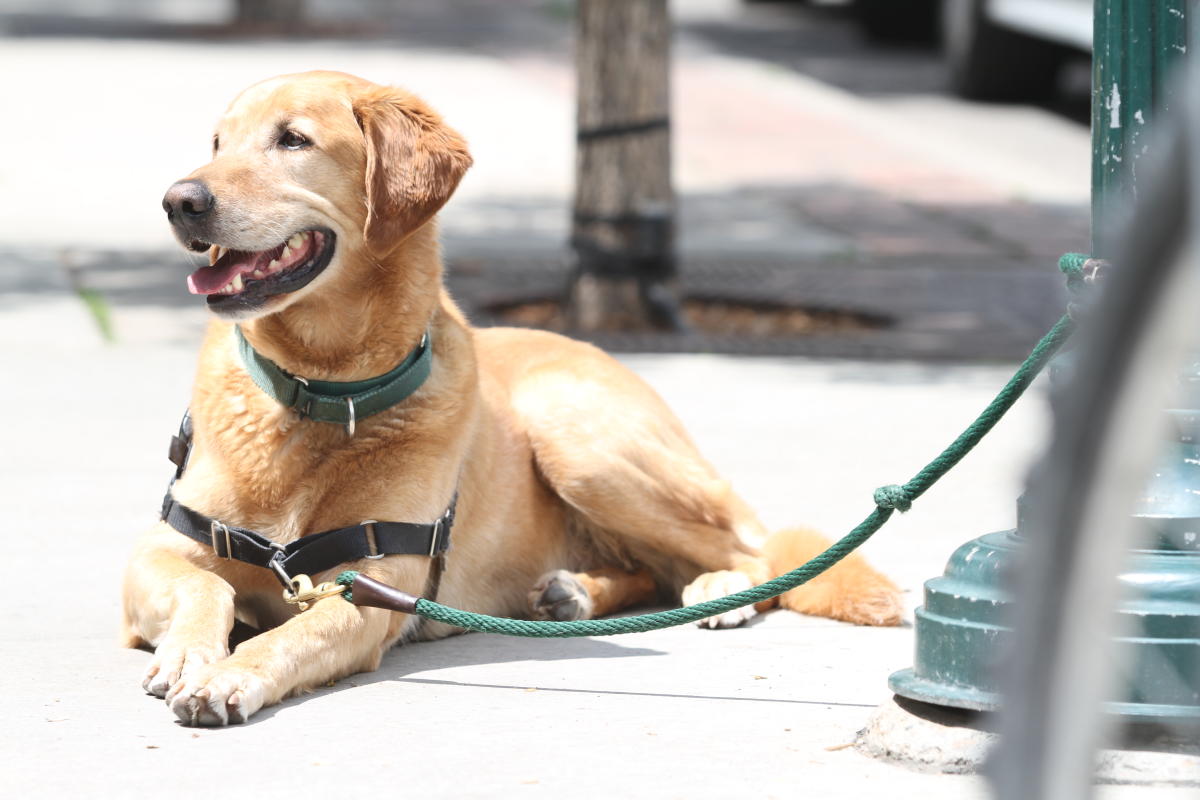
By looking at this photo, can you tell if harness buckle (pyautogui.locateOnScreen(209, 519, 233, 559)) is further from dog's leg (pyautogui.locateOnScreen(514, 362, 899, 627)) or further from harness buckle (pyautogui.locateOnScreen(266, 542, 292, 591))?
dog's leg (pyautogui.locateOnScreen(514, 362, 899, 627))

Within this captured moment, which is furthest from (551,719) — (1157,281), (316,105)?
(1157,281)

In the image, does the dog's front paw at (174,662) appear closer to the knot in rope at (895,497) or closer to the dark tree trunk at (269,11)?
the knot in rope at (895,497)

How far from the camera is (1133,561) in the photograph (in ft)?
10.3

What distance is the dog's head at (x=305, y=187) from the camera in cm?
383

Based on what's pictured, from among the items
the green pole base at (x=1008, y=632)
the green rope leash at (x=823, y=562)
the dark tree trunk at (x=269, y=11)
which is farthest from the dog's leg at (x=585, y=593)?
the dark tree trunk at (x=269, y=11)

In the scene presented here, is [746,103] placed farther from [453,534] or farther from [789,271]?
[453,534]

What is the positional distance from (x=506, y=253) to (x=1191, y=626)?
287 inches

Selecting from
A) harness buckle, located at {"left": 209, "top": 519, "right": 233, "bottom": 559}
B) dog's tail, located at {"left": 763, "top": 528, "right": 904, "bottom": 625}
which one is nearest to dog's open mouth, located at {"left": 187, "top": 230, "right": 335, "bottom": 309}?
harness buckle, located at {"left": 209, "top": 519, "right": 233, "bottom": 559}

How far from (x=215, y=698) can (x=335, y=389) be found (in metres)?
0.88

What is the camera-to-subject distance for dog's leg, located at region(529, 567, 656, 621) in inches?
174

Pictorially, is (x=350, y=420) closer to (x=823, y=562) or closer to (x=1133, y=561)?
(x=823, y=562)

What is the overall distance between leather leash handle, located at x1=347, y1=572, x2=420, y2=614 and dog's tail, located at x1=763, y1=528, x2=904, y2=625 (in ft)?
3.61

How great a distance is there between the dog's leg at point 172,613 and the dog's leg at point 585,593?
90cm

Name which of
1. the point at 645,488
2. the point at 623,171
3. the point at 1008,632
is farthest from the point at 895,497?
the point at 623,171
